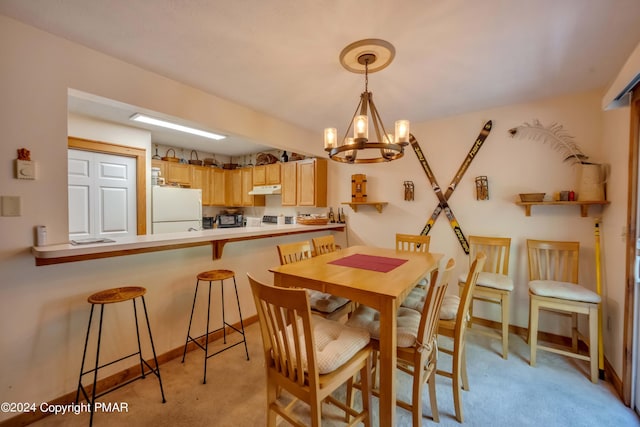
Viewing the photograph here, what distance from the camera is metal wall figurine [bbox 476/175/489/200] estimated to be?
288cm

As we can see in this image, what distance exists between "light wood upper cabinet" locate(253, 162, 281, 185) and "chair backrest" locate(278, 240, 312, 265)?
7.89 feet

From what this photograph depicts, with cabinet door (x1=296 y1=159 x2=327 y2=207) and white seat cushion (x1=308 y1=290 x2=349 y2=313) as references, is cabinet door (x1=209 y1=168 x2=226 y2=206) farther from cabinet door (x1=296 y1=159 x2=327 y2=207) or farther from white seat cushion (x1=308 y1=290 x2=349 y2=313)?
white seat cushion (x1=308 y1=290 x2=349 y2=313)

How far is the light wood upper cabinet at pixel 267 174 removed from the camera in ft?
15.1

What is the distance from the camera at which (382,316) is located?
4.40 feet

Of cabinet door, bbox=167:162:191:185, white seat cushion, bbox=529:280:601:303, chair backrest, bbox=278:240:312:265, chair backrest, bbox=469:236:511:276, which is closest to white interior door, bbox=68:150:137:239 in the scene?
cabinet door, bbox=167:162:191:185

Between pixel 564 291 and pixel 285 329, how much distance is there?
236cm

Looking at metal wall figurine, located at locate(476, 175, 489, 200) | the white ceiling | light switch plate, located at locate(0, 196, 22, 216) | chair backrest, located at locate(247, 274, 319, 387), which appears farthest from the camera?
metal wall figurine, located at locate(476, 175, 489, 200)

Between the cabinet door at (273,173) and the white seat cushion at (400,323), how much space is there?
3.22 meters

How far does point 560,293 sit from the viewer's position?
7.02 ft

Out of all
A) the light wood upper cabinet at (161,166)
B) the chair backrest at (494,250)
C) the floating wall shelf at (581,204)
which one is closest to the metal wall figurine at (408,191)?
the chair backrest at (494,250)

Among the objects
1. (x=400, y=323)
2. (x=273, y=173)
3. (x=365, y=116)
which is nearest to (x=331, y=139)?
(x=365, y=116)

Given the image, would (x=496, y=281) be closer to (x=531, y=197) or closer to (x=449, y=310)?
(x=531, y=197)

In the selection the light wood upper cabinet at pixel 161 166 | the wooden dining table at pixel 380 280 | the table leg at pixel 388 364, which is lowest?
the table leg at pixel 388 364

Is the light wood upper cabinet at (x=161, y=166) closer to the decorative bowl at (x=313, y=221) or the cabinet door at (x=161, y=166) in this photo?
the cabinet door at (x=161, y=166)
